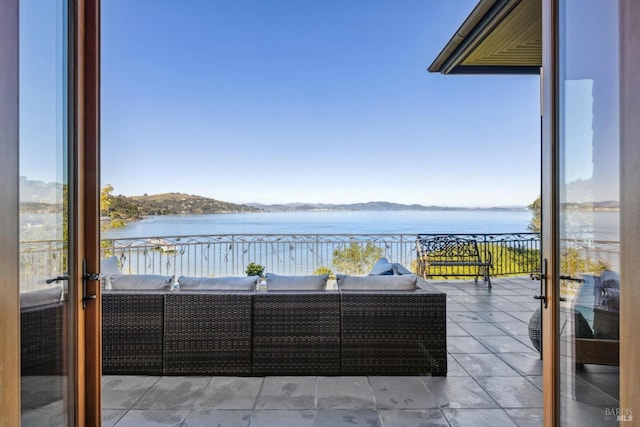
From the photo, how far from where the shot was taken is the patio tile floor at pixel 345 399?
2137 mm

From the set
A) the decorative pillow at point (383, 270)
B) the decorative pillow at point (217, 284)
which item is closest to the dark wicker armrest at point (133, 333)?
the decorative pillow at point (217, 284)

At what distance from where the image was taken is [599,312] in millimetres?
1233

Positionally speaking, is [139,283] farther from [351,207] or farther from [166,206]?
[351,207]

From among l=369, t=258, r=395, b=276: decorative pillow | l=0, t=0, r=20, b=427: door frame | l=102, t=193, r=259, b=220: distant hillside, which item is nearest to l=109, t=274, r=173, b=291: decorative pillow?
l=0, t=0, r=20, b=427: door frame

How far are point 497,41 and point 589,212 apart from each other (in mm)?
2883

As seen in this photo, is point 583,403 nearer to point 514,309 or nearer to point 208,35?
point 514,309

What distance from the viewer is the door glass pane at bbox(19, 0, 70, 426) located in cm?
116

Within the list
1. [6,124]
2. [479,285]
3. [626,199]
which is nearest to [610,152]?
[626,199]

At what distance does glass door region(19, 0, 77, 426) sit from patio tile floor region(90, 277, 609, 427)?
3.07ft

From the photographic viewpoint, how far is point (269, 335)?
8.93 ft

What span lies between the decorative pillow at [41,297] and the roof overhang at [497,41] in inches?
141

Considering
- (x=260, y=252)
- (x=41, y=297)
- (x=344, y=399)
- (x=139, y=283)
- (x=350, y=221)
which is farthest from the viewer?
(x=350, y=221)

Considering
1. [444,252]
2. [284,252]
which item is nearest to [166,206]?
[284,252]

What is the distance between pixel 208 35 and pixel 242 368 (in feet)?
22.2
